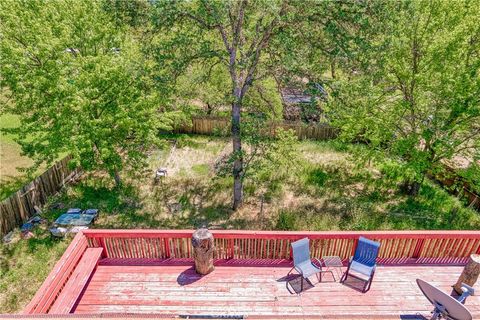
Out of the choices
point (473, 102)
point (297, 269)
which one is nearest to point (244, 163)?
point (297, 269)

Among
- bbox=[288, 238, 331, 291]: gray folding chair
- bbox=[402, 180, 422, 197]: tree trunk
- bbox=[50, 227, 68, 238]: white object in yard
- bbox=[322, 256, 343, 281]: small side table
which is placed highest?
bbox=[288, 238, 331, 291]: gray folding chair

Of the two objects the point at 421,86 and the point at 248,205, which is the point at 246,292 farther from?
the point at 421,86

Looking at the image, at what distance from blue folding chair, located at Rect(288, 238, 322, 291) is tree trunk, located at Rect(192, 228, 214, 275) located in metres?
1.78

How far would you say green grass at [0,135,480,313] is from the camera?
11078 mm

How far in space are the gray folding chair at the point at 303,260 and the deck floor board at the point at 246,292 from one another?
0.32 metres

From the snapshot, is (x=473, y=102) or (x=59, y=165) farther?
(x=59, y=165)

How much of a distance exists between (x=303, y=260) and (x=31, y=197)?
449 inches

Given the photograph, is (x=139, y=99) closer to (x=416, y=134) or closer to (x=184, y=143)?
(x=184, y=143)

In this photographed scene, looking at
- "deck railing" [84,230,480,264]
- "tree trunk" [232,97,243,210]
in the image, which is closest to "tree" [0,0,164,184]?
"tree trunk" [232,97,243,210]

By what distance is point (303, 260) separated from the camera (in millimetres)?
6523

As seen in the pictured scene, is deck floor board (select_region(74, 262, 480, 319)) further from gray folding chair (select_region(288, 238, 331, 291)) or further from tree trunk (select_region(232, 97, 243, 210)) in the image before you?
tree trunk (select_region(232, 97, 243, 210))

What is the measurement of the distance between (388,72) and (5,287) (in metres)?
15.6

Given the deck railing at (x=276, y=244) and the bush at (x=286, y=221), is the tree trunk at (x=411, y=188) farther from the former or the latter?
the deck railing at (x=276, y=244)

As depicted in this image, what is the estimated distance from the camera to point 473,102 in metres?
10.6
